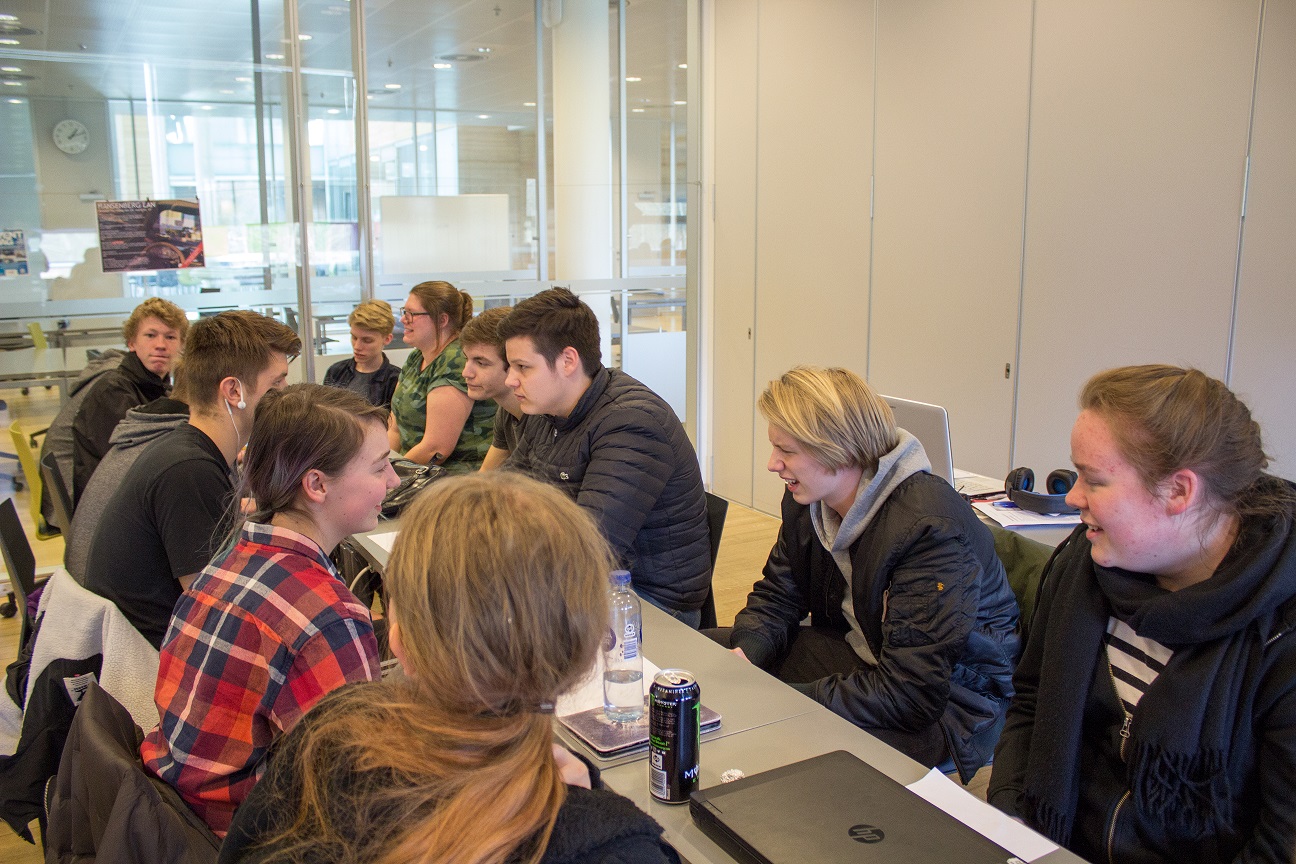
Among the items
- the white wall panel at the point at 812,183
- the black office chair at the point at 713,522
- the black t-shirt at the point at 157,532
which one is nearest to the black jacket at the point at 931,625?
the black office chair at the point at 713,522

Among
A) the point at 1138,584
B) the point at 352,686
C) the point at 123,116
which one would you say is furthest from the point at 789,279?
the point at 352,686

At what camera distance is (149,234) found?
5180 millimetres

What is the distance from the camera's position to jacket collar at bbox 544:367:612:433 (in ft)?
9.65

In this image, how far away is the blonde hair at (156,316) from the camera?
14.0 feet

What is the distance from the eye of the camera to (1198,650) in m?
1.53

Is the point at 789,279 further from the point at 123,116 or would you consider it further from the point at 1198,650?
the point at 1198,650

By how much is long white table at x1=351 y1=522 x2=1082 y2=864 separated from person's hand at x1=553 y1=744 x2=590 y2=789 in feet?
1.15

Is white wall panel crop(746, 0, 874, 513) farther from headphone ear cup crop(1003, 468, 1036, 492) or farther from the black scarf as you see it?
the black scarf

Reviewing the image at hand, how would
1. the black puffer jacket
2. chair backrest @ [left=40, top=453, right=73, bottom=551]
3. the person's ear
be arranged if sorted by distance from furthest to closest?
1. chair backrest @ [left=40, top=453, right=73, bottom=551]
2. the black puffer jacket
3. the person's ear

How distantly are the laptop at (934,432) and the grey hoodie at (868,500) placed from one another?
30.4 inches

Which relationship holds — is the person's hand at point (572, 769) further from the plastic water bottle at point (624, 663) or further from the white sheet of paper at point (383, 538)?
the white sheet of paper at point (383, 538)

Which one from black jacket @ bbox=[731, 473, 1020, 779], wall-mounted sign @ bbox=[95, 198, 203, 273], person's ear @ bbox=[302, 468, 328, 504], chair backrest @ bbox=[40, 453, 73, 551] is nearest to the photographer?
person's ear @ bbox=[302, 468, 328, 504]

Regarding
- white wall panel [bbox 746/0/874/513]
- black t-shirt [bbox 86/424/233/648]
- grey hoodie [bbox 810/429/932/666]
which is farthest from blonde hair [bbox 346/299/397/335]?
grey hoodie [bbox 810/429/932/666]

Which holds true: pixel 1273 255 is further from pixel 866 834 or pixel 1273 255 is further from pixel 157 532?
pixel 157 532
